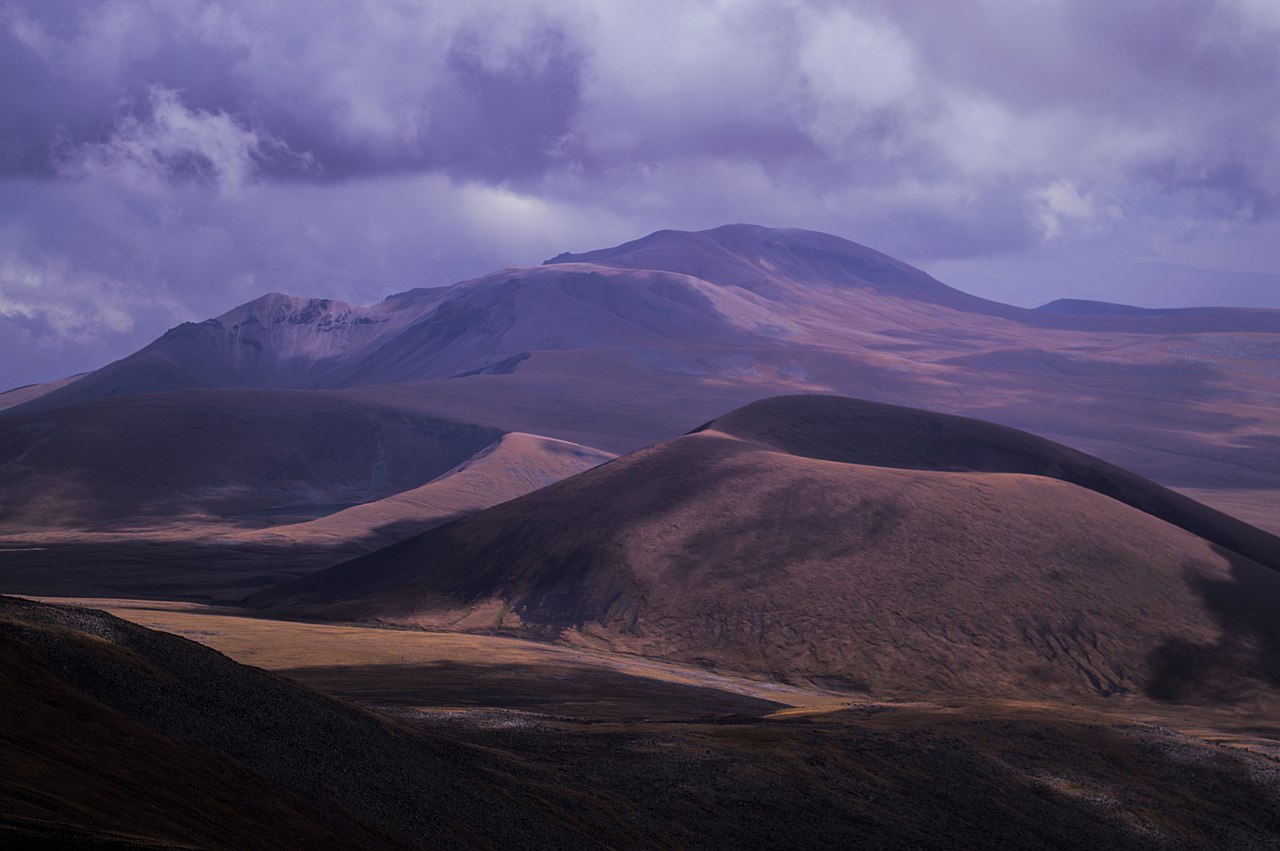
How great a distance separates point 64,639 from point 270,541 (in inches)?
4463

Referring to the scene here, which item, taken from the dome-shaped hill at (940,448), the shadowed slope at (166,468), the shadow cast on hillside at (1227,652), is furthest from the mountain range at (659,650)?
the shadowed slope at (166,468)

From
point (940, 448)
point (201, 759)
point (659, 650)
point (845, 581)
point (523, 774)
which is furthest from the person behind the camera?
point (940, 448)

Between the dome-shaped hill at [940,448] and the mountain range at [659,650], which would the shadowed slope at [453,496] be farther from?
the dome-shaped hill at [940,448]

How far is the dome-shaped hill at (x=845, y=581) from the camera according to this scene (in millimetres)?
74875

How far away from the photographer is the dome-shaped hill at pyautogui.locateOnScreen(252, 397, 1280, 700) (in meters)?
74.9

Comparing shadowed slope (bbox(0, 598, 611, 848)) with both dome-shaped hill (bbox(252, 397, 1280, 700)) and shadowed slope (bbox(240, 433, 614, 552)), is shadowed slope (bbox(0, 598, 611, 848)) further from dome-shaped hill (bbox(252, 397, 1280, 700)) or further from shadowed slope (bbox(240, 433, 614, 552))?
shadowed slope (bbox(240, 433, 614, 552))

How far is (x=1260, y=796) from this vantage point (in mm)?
39844

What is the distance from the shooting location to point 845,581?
83.9 m

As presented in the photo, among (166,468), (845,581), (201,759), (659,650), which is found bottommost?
(659,650)

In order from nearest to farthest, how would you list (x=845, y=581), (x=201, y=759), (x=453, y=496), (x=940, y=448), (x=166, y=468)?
1. (x=201, y=759)
2. (x=845, y=581)
3. (x=940, y=448)
4. (x=453, y=496)
5. (x=166, y=468)

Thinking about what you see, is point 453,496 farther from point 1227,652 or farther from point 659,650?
point 1227,652

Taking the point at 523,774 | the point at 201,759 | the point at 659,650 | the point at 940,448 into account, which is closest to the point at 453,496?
the point at 940,448

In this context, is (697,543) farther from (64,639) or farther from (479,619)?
(64,639)

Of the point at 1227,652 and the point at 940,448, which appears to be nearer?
the point at 1227,652
